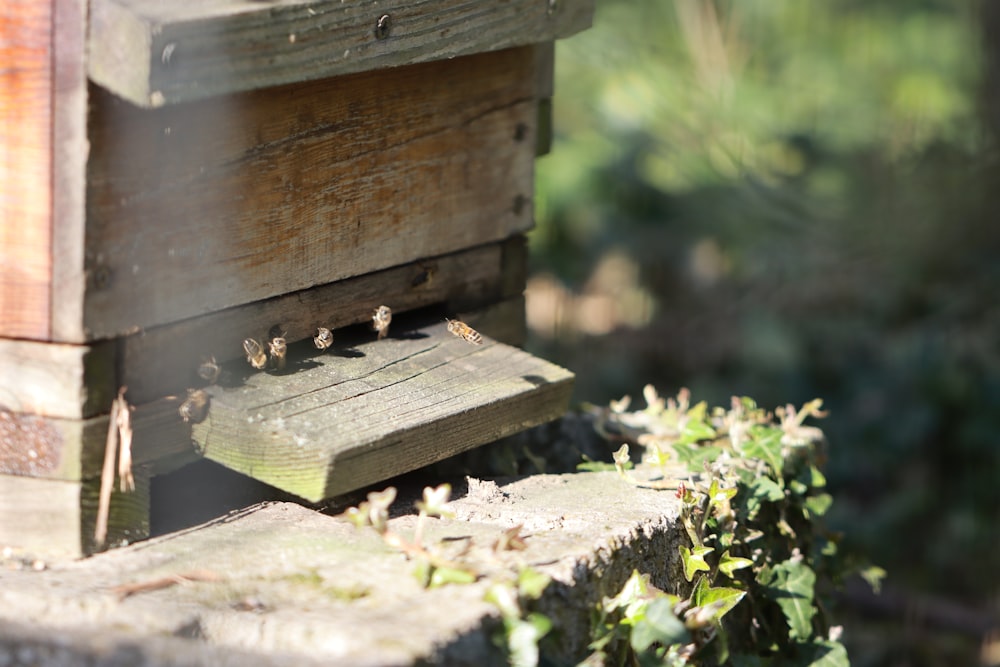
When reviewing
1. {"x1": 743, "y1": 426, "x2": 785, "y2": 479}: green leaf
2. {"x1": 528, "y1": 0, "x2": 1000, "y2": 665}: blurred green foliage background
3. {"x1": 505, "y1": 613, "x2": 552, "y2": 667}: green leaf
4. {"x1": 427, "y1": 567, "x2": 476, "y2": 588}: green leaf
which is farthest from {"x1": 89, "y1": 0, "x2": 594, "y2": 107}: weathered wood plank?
{"x1": 528, "y1": 0, "x2": 1000, "y2": 665}: blurred green foliage background

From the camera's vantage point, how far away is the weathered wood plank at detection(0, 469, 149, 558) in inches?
85.1

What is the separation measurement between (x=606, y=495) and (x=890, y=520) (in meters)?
3.55

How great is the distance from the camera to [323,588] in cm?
203

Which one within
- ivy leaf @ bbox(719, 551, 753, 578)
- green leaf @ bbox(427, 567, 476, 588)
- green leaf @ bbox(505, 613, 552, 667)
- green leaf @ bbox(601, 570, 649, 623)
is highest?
green leaf @ bbox(427, 567, 476, 588)

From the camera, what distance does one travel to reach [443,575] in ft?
6.64

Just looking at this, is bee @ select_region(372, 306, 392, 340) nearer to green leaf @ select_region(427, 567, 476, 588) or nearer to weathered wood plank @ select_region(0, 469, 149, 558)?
weathered wood plank @ select_region(0, 469, 149, 558)

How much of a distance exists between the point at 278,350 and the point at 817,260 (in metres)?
4.95

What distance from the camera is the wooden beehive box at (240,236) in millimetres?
2018

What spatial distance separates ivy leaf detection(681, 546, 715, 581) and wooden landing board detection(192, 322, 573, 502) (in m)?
0.44

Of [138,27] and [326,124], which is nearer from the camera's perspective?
[138,27]

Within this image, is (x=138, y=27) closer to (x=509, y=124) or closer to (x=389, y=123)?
(x=389, y=123)

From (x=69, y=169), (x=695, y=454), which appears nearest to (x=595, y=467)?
(x=695, y=454)

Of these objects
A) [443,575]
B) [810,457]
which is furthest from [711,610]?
[810,457]

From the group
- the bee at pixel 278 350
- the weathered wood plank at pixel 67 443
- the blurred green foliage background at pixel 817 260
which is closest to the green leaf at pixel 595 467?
the bee at pixel 278 350
